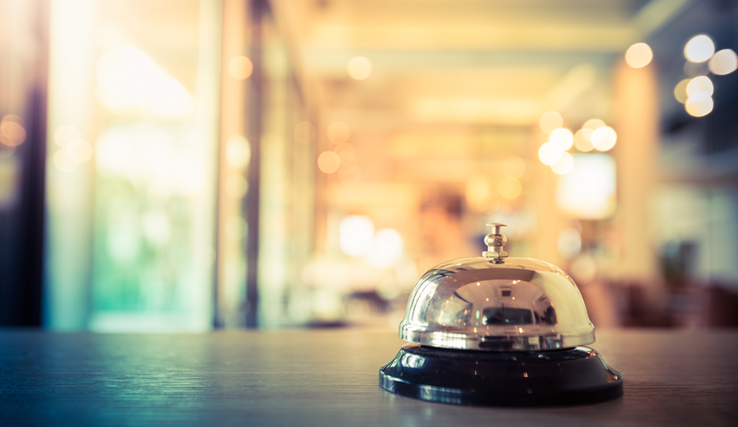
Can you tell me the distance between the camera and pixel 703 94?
4.04 metres

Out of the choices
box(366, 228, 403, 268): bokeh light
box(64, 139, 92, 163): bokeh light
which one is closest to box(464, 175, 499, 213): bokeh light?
box(366, 228, 403, 268): bokeh light

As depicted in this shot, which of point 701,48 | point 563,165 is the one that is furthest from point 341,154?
point 701,48

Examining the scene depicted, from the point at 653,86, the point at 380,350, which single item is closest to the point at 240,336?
the point at 380,350

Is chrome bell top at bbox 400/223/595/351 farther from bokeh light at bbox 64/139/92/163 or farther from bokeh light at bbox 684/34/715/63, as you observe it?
bokeh light at bbox 684/34/715/63

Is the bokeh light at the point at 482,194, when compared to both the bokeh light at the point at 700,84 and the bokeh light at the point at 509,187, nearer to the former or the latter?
the bokeh light at the point at 509,187

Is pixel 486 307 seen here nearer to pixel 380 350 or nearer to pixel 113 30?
pixel 380 350

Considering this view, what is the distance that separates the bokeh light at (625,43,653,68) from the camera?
5.72 m

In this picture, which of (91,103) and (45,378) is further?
(91,103)

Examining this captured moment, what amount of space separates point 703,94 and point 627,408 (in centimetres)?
435

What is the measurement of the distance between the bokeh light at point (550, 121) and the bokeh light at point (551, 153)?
1.92 ft

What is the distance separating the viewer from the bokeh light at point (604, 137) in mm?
6082

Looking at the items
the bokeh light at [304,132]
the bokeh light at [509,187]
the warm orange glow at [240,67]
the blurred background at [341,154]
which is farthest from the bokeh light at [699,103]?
the bokeh light at [509,187]

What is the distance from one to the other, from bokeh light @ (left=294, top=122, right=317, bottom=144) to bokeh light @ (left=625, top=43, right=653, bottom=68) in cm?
364

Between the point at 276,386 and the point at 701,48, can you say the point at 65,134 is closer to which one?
the point at 276,386
